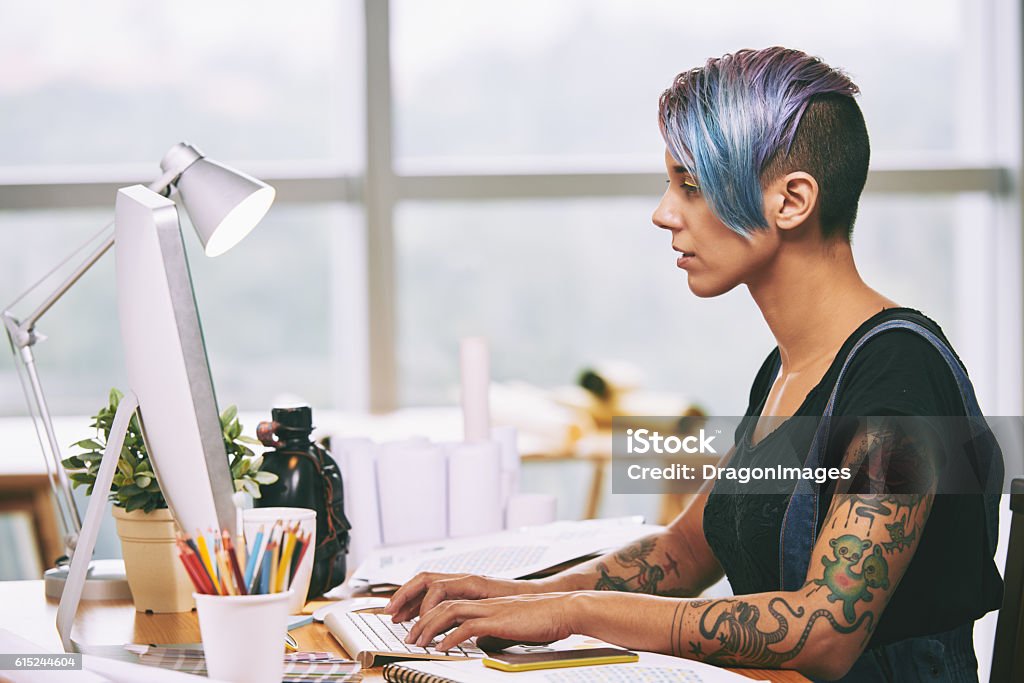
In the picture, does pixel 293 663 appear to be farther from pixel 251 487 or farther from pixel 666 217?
pixel 666 217

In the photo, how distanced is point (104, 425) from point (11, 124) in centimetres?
208

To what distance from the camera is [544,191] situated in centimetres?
309

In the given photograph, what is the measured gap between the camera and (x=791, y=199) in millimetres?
1202

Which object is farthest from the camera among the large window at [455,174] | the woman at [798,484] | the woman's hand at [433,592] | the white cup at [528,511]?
the large window at [455,174]

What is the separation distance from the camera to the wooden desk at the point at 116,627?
108 centimetres

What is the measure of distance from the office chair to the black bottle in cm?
77

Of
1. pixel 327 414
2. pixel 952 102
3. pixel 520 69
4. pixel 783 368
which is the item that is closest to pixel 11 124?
pixel 327 414

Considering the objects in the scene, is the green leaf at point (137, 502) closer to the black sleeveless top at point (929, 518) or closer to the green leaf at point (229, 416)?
the green leaf at point (229, 416)

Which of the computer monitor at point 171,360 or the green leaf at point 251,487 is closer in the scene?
the computer monitor at point 171,360

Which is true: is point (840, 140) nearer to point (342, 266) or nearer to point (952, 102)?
point (342, 266)

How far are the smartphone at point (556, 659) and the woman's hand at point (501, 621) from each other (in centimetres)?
2

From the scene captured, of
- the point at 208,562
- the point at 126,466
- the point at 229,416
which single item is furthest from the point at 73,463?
the point at 208,562

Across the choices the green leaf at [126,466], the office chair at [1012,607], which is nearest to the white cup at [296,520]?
the green leaf at [126,466]

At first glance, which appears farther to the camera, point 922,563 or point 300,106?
point 300,106
